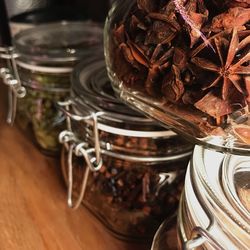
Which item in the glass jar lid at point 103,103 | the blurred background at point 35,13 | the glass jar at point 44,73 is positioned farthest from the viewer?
the blurred background at point 35,13

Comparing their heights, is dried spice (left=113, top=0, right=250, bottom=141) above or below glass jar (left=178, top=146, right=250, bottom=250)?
above

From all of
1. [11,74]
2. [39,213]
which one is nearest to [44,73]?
[11,74]

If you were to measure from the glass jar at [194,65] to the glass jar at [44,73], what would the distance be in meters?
0.22

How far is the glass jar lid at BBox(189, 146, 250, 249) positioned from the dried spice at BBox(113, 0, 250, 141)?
36mm

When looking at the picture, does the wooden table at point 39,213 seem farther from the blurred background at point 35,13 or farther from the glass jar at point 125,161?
the blurred background at point 35,13

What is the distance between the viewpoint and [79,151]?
48 cm

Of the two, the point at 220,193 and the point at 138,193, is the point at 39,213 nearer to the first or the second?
the point at 138,193

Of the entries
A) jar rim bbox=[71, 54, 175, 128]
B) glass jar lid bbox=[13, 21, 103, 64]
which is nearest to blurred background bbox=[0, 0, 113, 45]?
glass jar lid bbox=[13, 21, 103, 64]

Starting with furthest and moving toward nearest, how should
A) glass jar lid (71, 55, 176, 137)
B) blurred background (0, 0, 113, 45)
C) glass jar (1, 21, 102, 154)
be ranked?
1. blurred background (0, 0, 113, 45)
2. glass jar (1, 21, 102, 154)
3. glass jar lid (71, 55, 176, 137)

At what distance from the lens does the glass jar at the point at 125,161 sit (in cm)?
45

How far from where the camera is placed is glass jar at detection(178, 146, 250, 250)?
0.99ft

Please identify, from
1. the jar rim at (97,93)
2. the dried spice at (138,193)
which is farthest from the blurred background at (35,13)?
the dried spice at (138,193)

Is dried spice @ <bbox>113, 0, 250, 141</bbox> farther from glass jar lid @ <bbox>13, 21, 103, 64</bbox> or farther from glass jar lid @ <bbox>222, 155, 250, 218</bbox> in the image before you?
glass jar lid @ <bbox>13, 21, 103, 64</bbox>

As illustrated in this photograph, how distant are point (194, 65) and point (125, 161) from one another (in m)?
0.17
